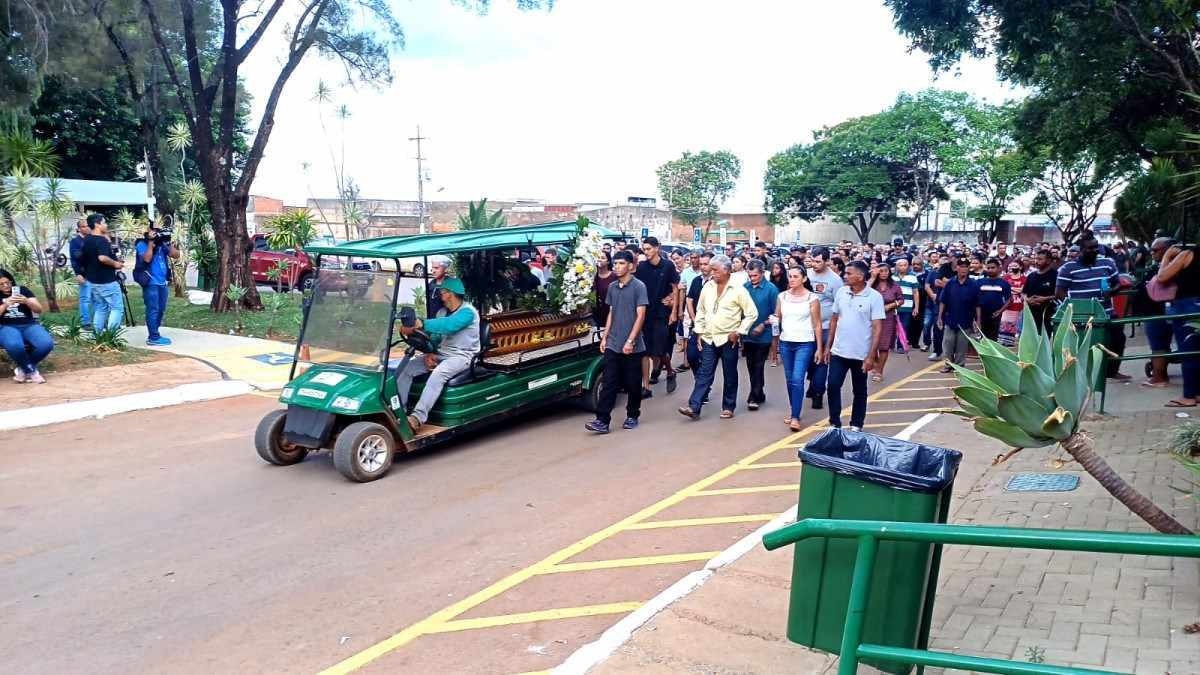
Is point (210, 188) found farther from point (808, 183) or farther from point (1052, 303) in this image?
point (808, 183)

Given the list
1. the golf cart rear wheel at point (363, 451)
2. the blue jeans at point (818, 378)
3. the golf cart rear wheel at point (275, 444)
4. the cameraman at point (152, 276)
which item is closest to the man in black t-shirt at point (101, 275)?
the cameraman at point (152, 276)

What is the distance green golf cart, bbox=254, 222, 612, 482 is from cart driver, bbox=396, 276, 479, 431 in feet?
0.30

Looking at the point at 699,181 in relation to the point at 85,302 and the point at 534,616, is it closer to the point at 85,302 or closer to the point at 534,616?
the point at 85,302

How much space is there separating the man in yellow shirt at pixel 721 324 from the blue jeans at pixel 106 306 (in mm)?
8822

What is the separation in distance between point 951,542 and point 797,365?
657 cm

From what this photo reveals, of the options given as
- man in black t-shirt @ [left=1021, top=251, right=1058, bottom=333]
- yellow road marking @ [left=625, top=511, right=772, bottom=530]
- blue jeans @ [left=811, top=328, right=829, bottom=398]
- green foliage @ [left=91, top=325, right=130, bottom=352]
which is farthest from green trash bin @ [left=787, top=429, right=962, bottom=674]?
green foliage @ [left=91, top=325, right=130, bottom=352]

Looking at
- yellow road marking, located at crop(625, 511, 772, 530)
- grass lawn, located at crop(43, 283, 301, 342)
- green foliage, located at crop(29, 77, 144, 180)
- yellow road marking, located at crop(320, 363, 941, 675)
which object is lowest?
grass lawn, located at crop(43, 283, 301, 342)

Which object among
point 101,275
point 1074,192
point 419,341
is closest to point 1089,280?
point 419,341

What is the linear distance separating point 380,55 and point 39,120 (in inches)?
894

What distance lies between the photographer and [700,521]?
6047 millimetres

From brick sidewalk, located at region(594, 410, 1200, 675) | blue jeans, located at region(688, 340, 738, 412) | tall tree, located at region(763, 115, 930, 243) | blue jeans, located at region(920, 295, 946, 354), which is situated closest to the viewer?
brick sidewalk, located at region(594, 410, 1200, 675)

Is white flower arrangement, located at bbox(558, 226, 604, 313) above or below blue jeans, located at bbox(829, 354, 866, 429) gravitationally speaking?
above

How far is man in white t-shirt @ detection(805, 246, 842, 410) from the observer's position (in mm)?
9336

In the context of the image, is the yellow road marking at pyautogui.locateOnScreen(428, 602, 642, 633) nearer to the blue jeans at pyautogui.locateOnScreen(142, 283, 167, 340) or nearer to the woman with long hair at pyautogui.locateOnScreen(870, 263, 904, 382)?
the woman with long hair at pyautogui.locateOnScreen(870, 263, 904, 382)
